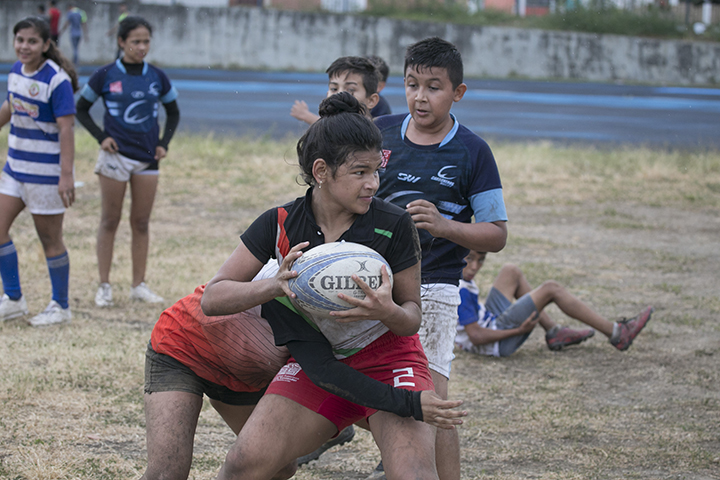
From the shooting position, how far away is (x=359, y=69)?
4.54 metres

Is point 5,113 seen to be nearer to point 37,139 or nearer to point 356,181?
point 37,139

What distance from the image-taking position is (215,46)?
29.1 metres

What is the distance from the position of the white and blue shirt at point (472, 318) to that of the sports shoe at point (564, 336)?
46 cm

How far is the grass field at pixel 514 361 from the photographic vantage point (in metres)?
3.91

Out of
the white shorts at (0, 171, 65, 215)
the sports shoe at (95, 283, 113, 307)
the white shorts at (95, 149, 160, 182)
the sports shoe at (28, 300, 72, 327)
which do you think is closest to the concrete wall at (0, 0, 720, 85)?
the white shorts at (95, 149, 160, 182)

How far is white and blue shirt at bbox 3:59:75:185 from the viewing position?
5.56 metres

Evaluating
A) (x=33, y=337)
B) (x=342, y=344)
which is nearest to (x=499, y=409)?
(x=342, y=344)

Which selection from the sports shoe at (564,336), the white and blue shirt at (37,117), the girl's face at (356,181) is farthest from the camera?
the sports shoe at (564,336)

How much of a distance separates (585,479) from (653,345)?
99.4 inches

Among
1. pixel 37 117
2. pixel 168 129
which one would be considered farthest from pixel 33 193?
pixel 168 129

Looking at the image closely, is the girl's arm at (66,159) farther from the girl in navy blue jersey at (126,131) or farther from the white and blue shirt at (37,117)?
the girl in navy blue jersey at (126,131)

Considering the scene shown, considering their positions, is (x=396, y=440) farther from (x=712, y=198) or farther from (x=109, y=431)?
(x=712, y=198)

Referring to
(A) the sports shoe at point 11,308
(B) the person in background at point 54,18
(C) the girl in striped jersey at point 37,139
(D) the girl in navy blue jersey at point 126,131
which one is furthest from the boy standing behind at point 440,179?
(B) the person in background at point 54,18

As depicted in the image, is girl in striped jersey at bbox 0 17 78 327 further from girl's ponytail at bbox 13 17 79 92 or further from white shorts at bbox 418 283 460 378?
white shorts at bbox 418 283 460 378
